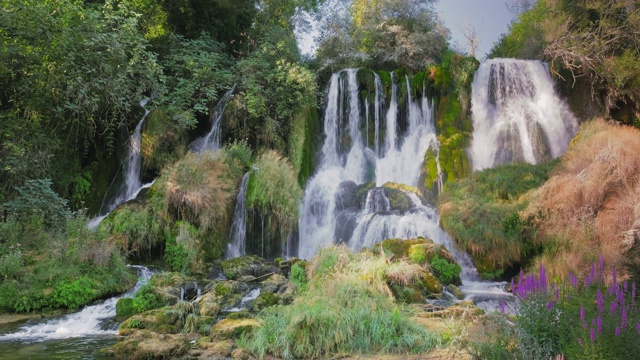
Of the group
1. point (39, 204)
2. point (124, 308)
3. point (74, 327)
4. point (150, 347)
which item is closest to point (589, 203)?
point (150, 347)

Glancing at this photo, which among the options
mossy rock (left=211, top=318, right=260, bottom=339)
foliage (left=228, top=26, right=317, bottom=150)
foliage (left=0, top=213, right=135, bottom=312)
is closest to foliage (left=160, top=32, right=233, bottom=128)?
foliage (left=228, top=26, right=317, bottom=150)

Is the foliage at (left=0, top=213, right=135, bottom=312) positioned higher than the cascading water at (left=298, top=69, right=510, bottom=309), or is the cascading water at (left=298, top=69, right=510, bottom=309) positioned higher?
the cascading water at (left=298, top=69, right=510, bottom=309)

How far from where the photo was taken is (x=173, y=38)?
1739 centimetres

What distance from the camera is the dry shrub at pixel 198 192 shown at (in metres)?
12.3

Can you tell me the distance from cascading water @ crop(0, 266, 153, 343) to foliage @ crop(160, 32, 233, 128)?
7.04m

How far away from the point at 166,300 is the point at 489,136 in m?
12.2

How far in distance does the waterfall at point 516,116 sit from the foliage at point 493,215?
2.71 meters

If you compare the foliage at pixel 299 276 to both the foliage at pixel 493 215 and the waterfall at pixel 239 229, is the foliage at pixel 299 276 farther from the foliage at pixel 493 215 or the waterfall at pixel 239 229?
the foliage at pixel 493 215

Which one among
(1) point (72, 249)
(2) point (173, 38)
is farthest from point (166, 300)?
(2) point (173, 38)

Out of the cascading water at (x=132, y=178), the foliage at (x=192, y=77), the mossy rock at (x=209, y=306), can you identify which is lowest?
the mossy rock at (x=209, y=306)

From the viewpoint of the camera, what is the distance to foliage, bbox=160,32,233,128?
49.9ft

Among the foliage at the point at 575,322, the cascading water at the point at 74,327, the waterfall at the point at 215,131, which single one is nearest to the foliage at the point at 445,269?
the foliage at the point at 575,322

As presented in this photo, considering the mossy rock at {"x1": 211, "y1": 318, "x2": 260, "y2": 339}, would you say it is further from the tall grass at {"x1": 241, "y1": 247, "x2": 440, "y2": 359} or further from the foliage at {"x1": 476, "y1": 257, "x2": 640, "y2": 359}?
the foliage at {"x1": 476, "y1": 257, "x2": 640, "y2": 359}

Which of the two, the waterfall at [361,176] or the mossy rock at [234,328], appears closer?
the mossy rock at [234,328]
